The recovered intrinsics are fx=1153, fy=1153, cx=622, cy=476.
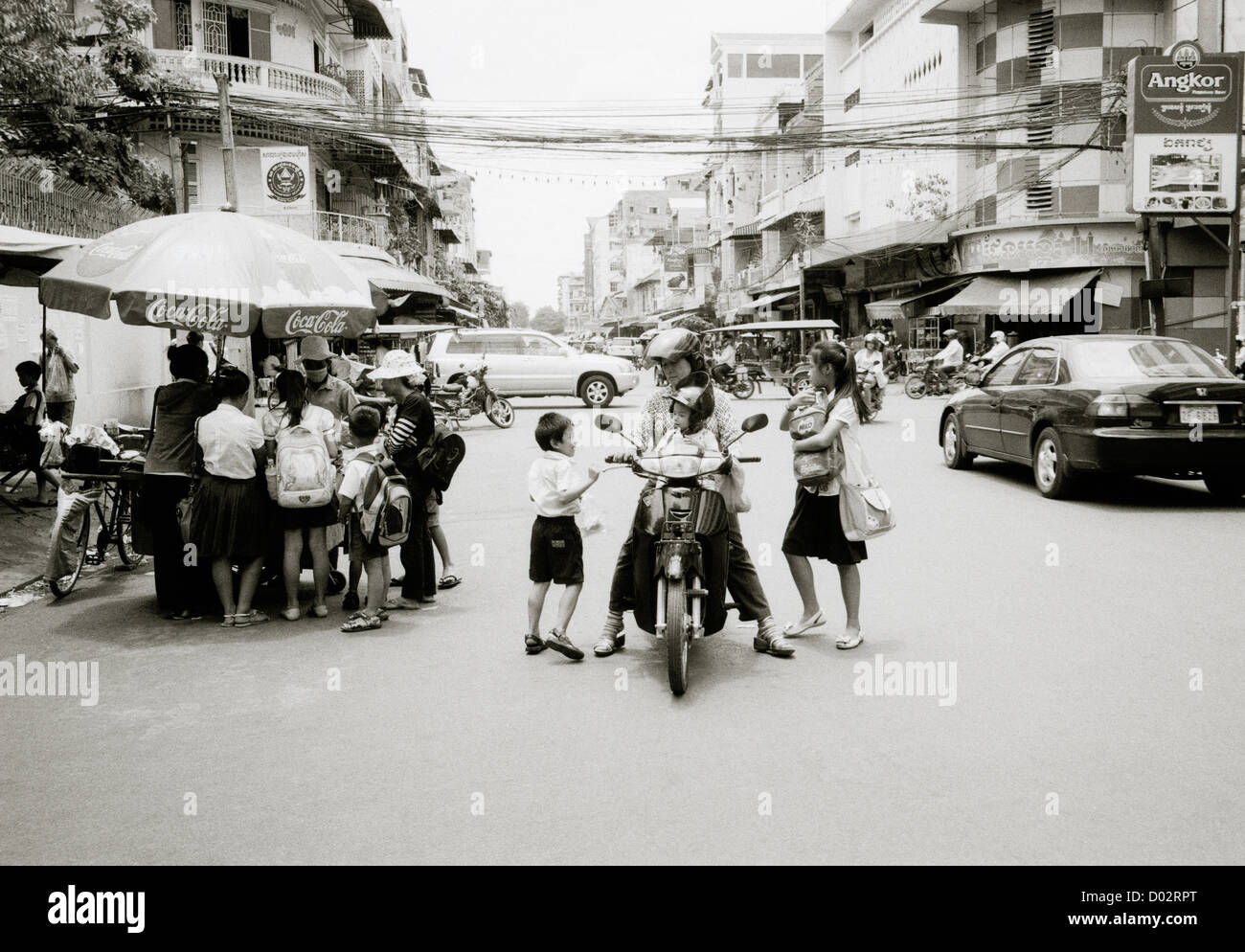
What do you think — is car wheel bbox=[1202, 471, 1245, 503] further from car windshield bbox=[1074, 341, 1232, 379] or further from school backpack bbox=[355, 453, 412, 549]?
school backpack bbox=[355, 453, 412, 549]

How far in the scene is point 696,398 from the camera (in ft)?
19.1

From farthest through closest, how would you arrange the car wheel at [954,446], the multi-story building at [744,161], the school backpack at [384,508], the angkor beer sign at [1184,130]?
the multi-story building at [744,161], the angkor beer sign at [1184,130], the car wheel at [954,446], the school backpack at [384,508]

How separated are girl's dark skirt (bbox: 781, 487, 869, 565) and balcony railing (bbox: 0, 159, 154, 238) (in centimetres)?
1020

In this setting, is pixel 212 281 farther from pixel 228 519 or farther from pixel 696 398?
pixel 696 398

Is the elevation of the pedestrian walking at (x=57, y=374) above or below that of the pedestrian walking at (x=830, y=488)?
above

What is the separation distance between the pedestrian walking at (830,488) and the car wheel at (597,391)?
19442 millimetres

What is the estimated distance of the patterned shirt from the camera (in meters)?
5.96

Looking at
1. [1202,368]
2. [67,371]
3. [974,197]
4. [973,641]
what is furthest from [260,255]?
[974,197]

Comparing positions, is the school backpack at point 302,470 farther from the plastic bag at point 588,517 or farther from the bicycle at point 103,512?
the plastic bag at point 588,517

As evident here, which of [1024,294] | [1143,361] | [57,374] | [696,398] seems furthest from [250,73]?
[696,398]

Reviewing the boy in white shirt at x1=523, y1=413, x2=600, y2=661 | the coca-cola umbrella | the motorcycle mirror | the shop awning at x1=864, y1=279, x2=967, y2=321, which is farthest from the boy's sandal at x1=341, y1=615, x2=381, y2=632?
the shop awning at x1=864, y1=279, x2=967, y2=321

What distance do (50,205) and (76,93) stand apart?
173 cm

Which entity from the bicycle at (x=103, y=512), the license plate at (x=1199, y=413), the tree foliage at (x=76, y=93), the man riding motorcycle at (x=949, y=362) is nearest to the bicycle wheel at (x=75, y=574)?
the bicycle at (x=103, y=512)

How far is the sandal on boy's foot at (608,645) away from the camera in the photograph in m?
6.03
